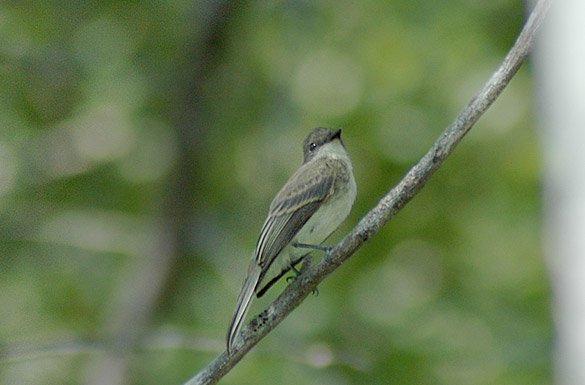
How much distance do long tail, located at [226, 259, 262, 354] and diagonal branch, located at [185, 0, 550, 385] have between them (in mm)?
44

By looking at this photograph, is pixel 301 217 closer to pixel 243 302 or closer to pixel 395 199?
pixel 243 302

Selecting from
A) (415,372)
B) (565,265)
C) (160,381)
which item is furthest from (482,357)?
(565,265)

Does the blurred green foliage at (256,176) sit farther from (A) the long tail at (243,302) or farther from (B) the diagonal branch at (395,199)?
(B) the diagonal branch at (395,199)

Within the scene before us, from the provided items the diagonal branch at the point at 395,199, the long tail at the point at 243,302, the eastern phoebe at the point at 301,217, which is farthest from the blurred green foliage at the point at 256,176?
the diagonal branch at the point at 395,199

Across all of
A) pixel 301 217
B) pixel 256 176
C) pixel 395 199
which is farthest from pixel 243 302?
pixel 256 176

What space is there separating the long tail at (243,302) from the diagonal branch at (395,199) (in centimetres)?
4

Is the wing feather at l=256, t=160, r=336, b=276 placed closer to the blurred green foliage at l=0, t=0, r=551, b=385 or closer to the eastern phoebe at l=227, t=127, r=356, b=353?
the eastern phoebe at l=227, t=127, r=356, b=353

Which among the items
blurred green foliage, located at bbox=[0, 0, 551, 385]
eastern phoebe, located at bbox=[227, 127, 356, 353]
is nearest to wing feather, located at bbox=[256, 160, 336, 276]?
eastern phoebe, located at bbox=[227, 127, 356, 353]

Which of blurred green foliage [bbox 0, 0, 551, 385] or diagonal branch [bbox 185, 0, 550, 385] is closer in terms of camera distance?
diagonal branch [bbox 185, 0, 550, 385]

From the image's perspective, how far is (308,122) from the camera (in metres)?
7.95

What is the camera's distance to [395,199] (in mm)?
2598

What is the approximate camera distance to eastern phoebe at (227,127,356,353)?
349 cm

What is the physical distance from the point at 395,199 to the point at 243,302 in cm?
86

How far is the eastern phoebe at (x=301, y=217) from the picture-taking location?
3494 mm
